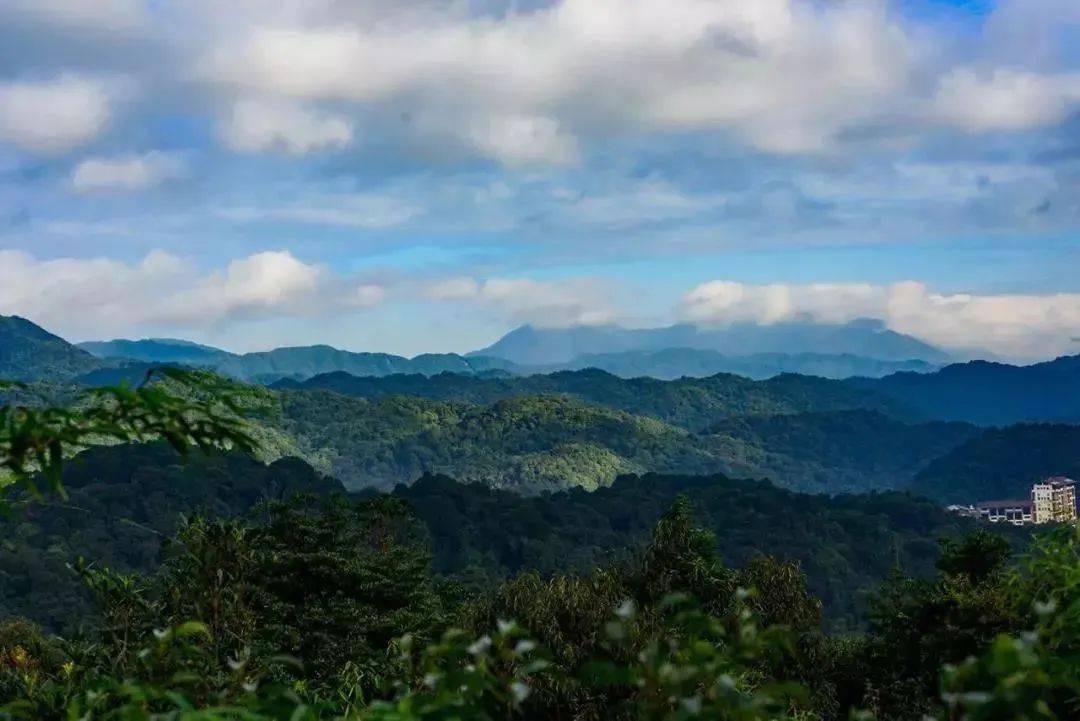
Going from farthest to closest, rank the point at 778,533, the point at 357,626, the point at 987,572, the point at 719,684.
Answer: the point at 778,533 < the point at 357,626 < the point at 987,572 < the point at 719,684

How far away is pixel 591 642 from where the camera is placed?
19.6 m

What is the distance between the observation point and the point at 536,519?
110m

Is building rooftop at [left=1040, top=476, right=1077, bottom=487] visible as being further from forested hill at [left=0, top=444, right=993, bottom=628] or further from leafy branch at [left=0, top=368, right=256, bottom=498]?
leafy branch at [left=0, top=368, right=256, bottom=498]

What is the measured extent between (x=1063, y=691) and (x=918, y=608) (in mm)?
28276

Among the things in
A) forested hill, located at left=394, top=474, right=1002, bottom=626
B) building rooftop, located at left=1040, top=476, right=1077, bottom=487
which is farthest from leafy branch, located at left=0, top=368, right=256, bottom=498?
building rooftop, located at left=1040, top=476, right=1077, bottom=487

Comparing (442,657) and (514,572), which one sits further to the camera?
(514,572)

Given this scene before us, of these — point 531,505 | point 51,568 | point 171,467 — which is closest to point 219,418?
point 51,568

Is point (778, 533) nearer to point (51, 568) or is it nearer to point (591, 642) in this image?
point (51, 568)

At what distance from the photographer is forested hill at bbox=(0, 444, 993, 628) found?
312 feet

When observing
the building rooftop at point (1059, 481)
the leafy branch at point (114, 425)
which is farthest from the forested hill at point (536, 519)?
the leafy branch at point (114, 425)

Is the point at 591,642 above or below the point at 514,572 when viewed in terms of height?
above

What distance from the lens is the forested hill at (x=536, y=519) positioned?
312ft

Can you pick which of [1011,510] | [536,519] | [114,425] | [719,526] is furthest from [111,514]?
[1011,510]

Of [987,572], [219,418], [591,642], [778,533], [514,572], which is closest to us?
[219,418]
